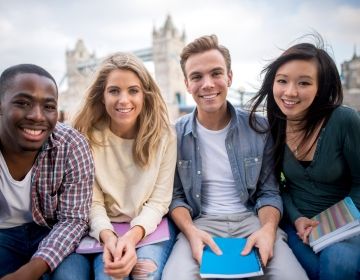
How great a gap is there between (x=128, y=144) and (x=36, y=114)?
713 millimetres

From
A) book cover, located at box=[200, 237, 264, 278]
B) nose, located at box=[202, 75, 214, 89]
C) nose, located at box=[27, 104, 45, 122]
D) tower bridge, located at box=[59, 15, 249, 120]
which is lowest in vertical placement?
book cover, located at box=[200, 237, 264, 278]

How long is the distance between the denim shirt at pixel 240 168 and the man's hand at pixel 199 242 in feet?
1.12

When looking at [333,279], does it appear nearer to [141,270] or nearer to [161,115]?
[141,270]

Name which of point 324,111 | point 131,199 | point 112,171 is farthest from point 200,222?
point 324,111

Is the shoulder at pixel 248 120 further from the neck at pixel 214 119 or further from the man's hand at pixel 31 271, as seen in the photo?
the man's hand at pixel 31 271

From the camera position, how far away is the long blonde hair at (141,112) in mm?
2174

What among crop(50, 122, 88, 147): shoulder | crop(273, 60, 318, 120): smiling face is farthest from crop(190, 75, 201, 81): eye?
crop(50, 122, 88, 147): shoulder

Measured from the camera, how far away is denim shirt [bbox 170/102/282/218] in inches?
90.0

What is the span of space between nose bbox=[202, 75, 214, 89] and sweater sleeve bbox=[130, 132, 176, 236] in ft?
1.42

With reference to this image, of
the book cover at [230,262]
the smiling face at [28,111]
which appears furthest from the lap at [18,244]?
the book cover at [230,262]

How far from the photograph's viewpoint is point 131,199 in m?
2.15

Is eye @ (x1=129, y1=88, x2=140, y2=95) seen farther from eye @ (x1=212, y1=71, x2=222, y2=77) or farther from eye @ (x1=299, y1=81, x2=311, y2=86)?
eye @ (x1=299, y1=81, x2=311, y2=86)

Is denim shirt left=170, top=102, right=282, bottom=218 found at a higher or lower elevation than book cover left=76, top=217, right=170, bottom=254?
higher

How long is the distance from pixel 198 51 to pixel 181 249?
1.45 meters
